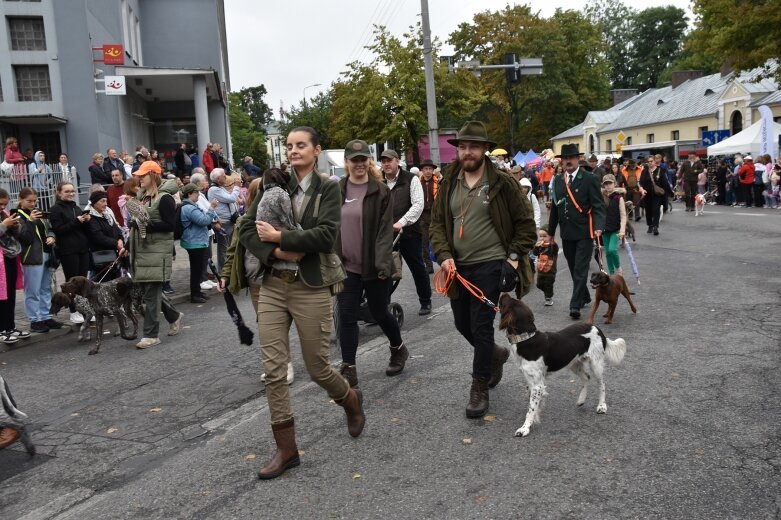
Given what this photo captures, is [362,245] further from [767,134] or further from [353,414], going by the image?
[767,134]

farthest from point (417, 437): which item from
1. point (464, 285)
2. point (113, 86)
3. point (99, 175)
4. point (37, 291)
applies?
point (113, 86)

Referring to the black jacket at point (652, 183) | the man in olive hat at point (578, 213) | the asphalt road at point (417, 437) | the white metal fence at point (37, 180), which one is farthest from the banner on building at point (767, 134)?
the white metal fence at point (37, 180)

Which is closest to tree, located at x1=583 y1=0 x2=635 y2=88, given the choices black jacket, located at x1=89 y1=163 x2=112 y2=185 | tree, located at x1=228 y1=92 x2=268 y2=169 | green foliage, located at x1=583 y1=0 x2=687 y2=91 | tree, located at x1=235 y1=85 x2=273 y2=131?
green foliage, located at x1=583 y1=0 x2=687 y2=91

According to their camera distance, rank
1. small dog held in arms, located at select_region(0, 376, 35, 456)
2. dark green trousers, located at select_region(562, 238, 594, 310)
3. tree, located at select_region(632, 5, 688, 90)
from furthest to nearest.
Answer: tree, located at select_region(632, 5, 688, 90), dark green trousers, located at select_region(562, 238, 594, 310), small dog held in arms, located at select_region(0, 376, 35, 456)

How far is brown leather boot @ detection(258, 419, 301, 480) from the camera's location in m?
4.20

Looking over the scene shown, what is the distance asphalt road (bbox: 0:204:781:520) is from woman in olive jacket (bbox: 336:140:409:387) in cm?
53

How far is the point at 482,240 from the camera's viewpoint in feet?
16.5

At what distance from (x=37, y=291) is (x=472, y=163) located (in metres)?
6.68

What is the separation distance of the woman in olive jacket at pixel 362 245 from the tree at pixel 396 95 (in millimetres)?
27374

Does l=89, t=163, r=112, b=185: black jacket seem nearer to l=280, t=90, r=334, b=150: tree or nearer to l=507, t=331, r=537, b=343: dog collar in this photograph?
l=507, t=331, r=537, b=343: dog collar

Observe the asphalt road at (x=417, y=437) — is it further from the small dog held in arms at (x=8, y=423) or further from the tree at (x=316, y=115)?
the tree at (x=316, y=115)

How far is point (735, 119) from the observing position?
155 feet

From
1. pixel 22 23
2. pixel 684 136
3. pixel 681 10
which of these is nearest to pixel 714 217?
pixel 22 23

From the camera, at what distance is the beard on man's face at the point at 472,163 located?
199 inches
